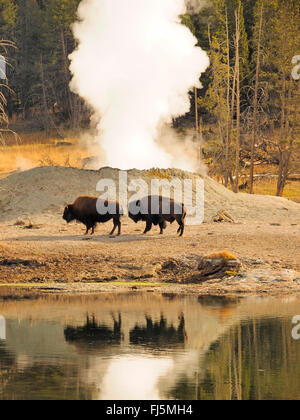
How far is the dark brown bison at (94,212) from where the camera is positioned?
26031 mm

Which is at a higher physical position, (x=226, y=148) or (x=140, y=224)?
(x=226, y=148)

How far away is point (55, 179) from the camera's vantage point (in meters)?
32.6

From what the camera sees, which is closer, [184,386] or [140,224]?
[184,386]

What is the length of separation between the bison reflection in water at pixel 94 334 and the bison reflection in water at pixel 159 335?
0.28 m

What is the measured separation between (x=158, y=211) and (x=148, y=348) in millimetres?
12856

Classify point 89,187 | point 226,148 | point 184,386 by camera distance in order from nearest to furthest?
point 184,386 < point 89,187 < point 226,148

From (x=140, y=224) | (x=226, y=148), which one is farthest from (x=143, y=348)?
(x=226, y=148)

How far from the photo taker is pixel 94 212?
1030 inches

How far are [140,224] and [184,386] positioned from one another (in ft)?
60.3

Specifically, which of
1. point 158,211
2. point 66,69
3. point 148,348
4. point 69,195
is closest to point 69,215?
point 158,211

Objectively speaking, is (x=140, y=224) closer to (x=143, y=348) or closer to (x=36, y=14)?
(x=143, y=348)

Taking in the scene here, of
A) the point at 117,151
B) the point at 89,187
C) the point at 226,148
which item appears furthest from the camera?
the point at 226,148

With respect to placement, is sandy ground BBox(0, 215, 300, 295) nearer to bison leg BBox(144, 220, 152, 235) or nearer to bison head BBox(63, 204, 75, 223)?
bison leg BBox(144, 220, 152, 235)

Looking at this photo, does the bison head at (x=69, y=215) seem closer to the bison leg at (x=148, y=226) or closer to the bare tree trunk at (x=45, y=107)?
the bison leg at (x=148, y=226)
